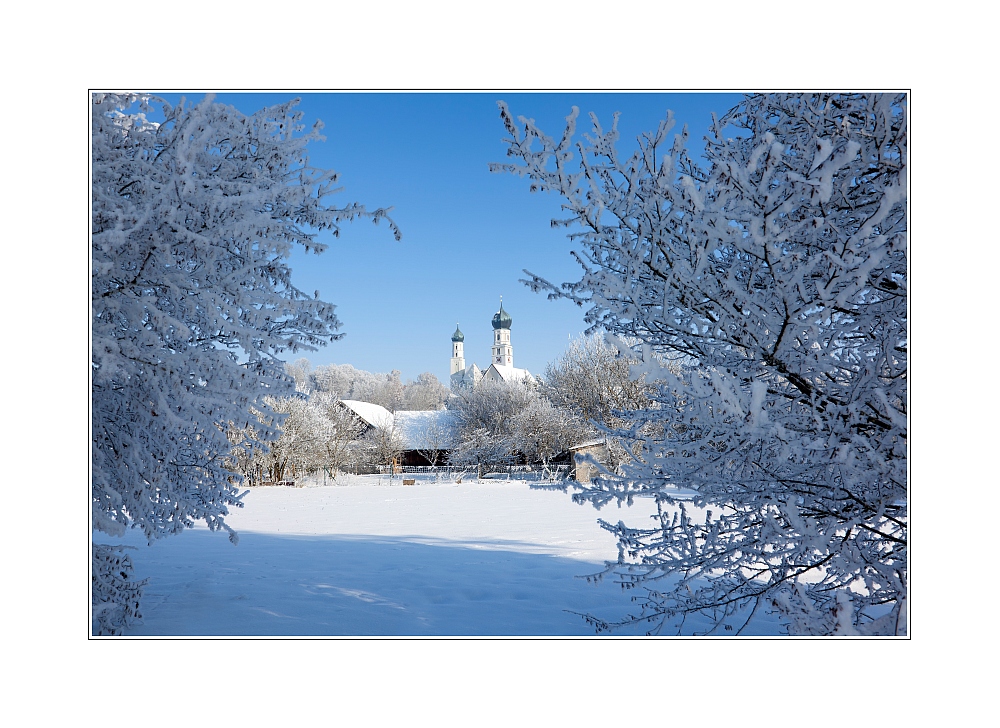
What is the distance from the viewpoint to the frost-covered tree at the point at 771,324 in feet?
6.33

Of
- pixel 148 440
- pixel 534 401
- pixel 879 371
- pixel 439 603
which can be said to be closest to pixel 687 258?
pixel 879 371

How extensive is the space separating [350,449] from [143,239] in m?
24.6

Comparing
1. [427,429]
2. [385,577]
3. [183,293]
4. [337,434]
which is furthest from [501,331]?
[183,293]

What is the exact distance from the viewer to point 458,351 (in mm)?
85562

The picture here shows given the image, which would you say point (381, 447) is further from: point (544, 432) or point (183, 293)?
point (183, 293)

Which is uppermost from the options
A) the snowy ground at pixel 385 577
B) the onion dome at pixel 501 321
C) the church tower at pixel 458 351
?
the onion dome at pixel 501 321

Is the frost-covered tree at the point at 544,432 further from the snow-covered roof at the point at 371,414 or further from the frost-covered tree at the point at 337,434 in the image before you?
the snow-covered roof at the point at 371,414

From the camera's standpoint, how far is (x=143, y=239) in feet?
8.25

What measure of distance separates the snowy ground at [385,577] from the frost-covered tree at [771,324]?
67.6 inches

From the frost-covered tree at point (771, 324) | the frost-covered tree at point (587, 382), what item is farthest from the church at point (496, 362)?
the frost-covered tree at point (771, 324)

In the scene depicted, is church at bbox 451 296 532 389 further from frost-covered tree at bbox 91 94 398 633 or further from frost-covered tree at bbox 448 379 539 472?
frost-covered tree at bbox 91 94 398 633

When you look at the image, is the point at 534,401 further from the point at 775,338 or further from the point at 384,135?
the point at 775,338

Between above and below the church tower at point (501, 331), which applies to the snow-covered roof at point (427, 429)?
below

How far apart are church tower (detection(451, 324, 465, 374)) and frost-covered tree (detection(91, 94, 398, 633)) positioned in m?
77.7
